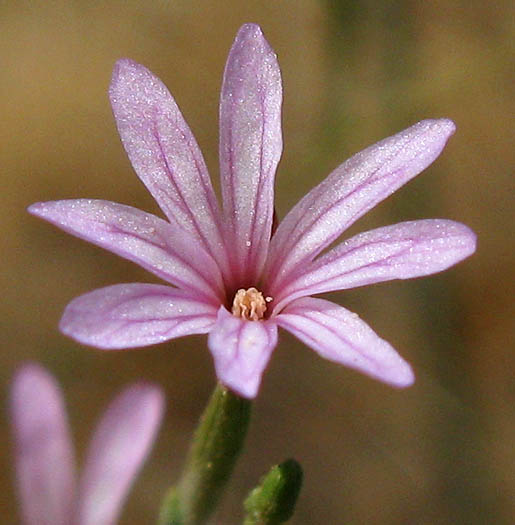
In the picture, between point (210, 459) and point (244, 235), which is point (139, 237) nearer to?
point (244, 235)

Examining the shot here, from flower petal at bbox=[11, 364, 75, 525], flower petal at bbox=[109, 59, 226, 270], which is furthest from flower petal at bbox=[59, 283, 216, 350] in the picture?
flower petal at bbox=[11, 364, 75, 525]

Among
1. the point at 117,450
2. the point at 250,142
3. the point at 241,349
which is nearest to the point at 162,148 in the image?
the point at 250,142

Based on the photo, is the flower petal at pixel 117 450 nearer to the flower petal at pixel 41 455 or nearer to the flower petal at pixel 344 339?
the flower petal at pixel 41 455

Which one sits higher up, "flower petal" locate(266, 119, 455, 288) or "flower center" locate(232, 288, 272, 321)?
"flower petal" locate(266, 119, 455, 288)

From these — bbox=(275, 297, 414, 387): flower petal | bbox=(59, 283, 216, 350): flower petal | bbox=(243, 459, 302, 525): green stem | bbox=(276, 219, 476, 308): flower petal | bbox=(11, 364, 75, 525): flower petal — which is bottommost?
bbox=(11, 364, 75, 525): flower petal

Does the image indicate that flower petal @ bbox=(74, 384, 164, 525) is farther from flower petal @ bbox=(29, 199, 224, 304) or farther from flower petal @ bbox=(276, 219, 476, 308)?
flower petal @ bbox=(276, 219, 476, 308)
